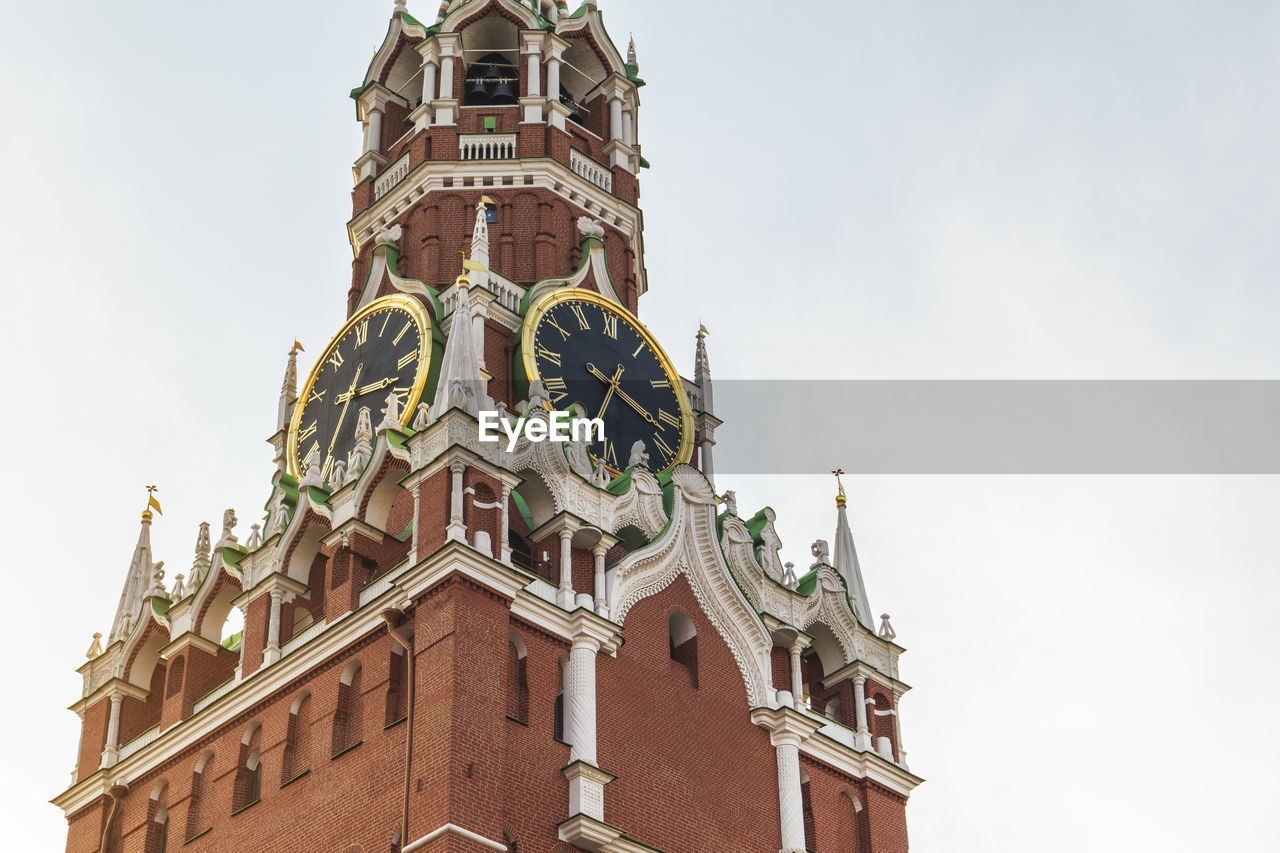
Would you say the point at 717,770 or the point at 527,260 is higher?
the point at 527,260

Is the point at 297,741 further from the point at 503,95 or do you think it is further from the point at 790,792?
the point at 503,95

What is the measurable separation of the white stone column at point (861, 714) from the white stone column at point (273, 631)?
A: 11.4m

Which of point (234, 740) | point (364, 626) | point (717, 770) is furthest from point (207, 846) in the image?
point (717, 770)

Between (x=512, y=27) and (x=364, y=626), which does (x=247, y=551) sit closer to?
(x=364, y=626)

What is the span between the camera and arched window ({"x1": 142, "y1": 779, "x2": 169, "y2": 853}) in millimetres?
39469

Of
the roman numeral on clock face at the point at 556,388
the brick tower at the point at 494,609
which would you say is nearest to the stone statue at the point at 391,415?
the brick tower at the point at 494,609

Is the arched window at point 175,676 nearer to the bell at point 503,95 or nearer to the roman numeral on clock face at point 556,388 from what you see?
the roman numeral on clock face at point 556,388

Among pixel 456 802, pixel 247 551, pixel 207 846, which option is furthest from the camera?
pixel 247 551

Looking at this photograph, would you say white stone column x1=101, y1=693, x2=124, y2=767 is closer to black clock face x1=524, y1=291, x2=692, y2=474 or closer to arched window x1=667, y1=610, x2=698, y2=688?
black clock face x1=524, y1=291, x2=692, y2=474

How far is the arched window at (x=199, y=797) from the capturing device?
3853 centimetres

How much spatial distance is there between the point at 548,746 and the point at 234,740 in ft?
21.7

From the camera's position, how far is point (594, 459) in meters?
41.5

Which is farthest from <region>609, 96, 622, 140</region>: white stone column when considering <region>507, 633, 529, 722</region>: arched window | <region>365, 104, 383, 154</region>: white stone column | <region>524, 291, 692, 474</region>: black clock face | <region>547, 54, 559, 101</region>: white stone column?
<region>507, 633, 529, 722</region>: arched window

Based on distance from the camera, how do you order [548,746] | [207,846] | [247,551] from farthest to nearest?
[247,551], [207,846], [548,746]
